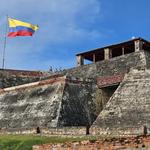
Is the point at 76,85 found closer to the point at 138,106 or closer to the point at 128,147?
the point at 138,106

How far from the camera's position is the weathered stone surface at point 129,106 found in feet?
57.0

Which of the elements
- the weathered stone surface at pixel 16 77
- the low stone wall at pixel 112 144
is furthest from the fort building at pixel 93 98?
the low stone wall at pixel 112 144

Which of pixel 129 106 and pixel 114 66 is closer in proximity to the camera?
pixel 129 106

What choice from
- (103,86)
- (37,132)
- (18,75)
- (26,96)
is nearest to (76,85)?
(103,86)

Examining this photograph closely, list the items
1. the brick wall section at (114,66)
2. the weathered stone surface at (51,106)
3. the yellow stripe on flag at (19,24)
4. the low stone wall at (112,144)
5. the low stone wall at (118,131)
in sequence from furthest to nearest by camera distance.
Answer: the yellow stripe on flag at (19,24) → the brick wall section at (114,66) → the weathered stone surface at (51,106) → the low stone wall at (118,131) → the low stone wall at (112,144)

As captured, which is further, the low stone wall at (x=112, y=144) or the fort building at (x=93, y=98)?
the fort building at (x=93, y=98)

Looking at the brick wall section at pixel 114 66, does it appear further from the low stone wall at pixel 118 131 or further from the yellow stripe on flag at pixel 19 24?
the low stone wall at pixel 118 131

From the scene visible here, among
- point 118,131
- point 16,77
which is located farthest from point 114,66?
point 118,131

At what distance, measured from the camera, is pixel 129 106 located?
18422mm

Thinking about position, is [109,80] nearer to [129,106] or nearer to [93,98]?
[93,98]

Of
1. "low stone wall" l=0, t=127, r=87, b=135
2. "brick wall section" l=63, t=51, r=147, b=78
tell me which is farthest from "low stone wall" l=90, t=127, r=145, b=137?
"brick wall section" l=63, t=51, r=147, b=78

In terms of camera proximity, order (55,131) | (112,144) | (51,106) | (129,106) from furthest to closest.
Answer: (51,106) → (129,106) → (55,131) → (112,144)

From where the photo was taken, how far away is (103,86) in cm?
2270

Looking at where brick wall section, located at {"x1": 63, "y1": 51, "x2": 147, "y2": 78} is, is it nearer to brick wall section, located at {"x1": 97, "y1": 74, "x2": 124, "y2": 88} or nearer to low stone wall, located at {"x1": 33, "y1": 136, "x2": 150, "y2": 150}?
brick wall section, located at {"x1": 97, "y1": 74, "x2": 124, "y2": 88}
